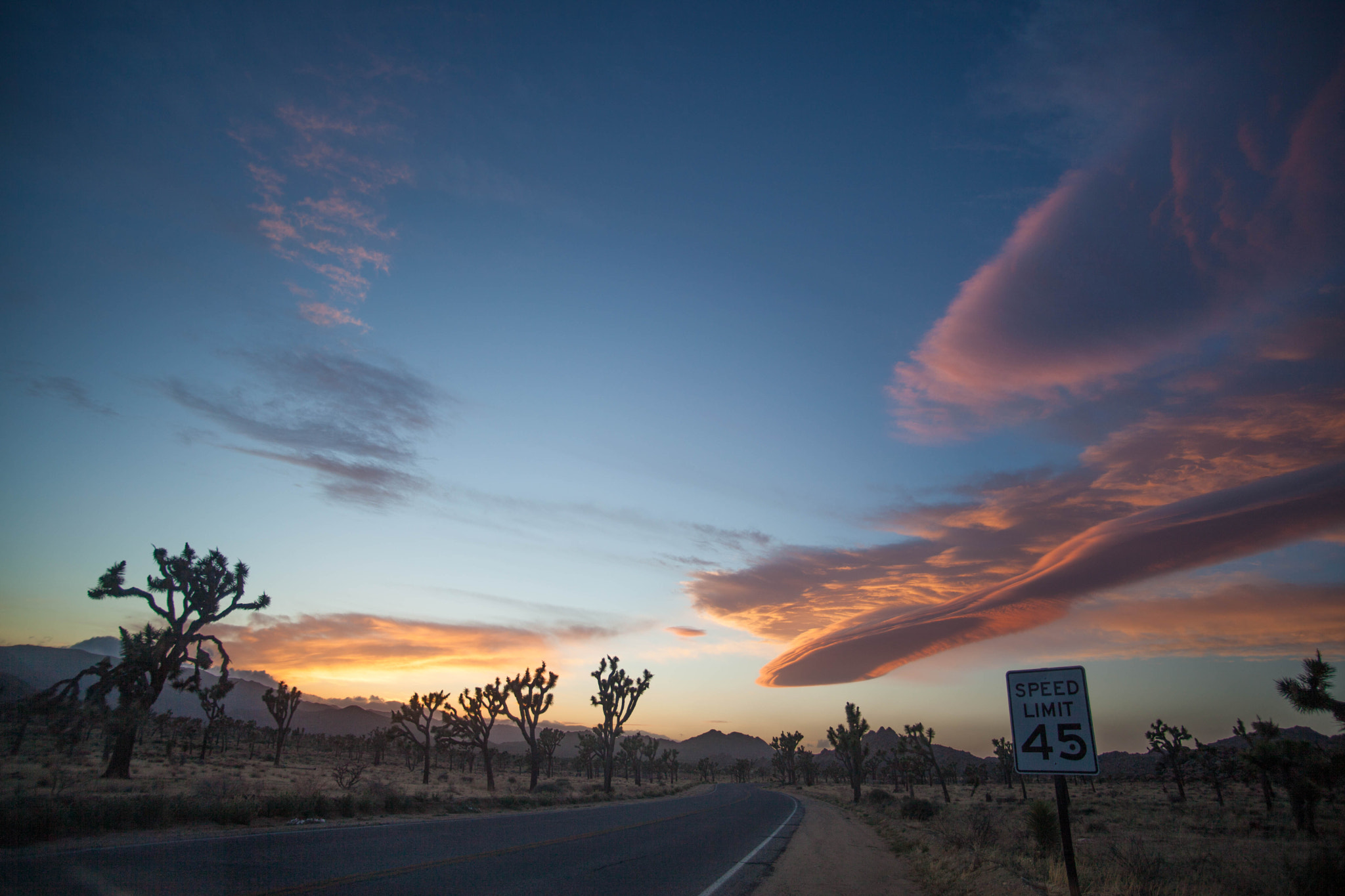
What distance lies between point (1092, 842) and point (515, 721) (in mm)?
32438

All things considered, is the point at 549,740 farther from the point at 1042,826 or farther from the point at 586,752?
the point at 1042,826

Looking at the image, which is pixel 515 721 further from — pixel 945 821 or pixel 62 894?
pixel 62 894

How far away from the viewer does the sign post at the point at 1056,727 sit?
21.4 ft

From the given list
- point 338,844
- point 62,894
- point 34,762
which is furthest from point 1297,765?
point 34,762

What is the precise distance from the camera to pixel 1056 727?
6.78 m

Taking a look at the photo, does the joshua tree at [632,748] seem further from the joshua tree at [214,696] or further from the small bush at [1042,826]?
the small bush at [1042,826]

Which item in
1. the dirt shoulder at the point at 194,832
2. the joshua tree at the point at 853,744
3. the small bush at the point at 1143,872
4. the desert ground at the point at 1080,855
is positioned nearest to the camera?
the small bush at the point at 1143,872

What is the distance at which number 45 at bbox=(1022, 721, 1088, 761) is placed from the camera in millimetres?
6531

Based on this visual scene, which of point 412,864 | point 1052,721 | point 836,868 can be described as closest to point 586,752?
point 836,868

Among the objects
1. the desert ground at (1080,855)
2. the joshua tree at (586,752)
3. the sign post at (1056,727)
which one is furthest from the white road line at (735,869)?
the joshua tree at (586,752)

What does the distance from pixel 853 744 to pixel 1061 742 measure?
164ft

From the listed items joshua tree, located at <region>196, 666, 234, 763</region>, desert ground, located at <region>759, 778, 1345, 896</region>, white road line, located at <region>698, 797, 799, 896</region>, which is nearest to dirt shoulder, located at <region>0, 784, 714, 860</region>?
white road line, located at <region>698, 797, 799, 896</region>

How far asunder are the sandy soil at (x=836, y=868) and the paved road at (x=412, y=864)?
1.80 feet

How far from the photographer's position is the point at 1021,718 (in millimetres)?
7004
